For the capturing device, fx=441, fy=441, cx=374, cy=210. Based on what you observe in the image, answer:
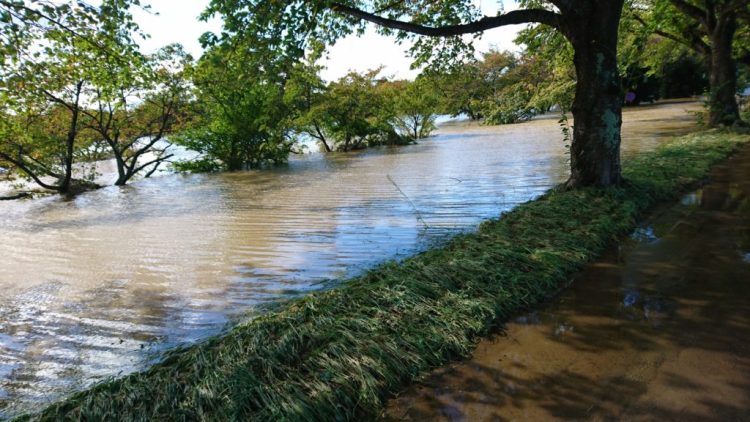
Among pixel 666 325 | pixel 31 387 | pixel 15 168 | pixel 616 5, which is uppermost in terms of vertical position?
pixel 616 5

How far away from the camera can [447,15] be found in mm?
8477

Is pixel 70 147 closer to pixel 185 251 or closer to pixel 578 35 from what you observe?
pixel 185 251

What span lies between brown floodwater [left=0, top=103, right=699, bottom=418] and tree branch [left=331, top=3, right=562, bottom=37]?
9.52ft

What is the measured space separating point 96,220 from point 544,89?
16.4 meters

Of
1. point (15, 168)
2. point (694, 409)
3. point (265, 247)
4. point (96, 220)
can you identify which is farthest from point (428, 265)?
point (15, 168)

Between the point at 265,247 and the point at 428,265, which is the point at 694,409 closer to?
the point at 428,265

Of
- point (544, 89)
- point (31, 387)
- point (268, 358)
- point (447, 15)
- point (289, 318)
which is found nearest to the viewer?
point (268, 358)

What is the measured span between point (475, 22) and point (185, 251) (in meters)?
5.55

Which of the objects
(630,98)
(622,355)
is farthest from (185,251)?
(630,98)

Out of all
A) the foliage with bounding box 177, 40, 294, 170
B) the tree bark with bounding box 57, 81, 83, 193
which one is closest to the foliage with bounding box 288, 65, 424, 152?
the foliage with bounding box 177, 40, 294, 170

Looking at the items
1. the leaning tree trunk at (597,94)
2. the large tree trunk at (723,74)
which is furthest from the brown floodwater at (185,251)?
the large tree trunk at (723,74)

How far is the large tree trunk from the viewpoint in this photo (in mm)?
13587

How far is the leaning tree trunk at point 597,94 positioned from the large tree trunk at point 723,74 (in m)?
9.82

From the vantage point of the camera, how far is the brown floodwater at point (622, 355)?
2.51m
